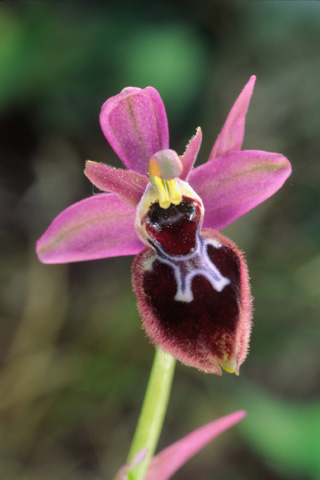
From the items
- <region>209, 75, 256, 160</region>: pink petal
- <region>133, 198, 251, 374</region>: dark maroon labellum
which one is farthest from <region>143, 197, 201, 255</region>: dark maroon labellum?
<region>209, 75, 256, 160</region>: pink petal

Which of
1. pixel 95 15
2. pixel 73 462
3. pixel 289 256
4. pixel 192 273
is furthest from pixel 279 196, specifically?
pixel 192 273

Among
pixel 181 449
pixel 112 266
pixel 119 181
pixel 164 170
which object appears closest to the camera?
pixel 164 170

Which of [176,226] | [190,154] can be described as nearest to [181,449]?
[176,226]

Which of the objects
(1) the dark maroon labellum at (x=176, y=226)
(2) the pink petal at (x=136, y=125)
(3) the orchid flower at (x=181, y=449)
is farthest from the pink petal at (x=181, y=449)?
(2) the pink petal at (x=136, y=125)

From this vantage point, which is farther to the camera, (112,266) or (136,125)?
(112,266)

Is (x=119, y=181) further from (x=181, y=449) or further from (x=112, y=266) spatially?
(x=112, y=266)

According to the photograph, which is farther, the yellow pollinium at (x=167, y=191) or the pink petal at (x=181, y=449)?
the pink petal at (x=181, y=449)

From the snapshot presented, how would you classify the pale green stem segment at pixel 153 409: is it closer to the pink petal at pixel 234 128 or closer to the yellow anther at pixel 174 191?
the yellow anther at pixel 174 191

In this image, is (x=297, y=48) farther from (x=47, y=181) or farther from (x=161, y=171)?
(x=161, y=171)
